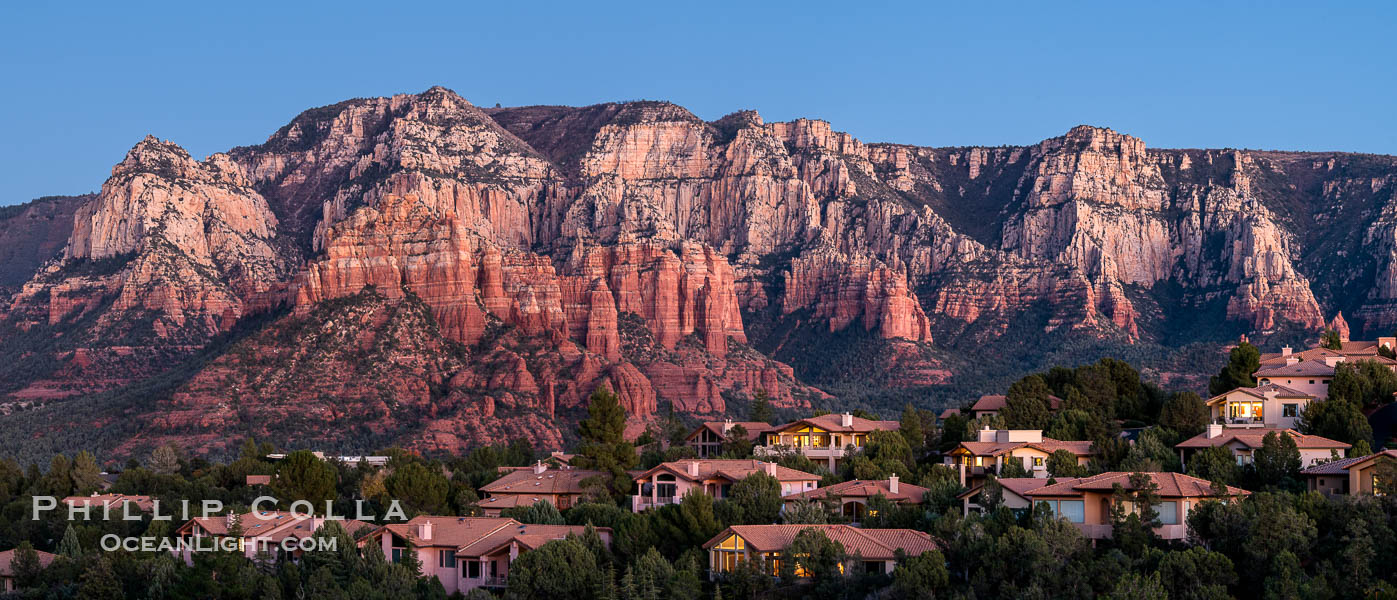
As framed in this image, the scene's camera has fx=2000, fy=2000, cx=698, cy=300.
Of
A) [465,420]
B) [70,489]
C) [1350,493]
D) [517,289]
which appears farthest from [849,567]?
[517,289]

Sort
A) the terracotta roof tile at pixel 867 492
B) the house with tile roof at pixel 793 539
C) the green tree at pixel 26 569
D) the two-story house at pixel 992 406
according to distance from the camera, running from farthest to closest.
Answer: the two-story house at pixel 992 406, the terracotta roof tile at pixel 867 492, the green tree at pixel 26 569, the house with tile roof at pixel 793 539

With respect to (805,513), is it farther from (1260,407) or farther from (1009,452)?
(1260,407)

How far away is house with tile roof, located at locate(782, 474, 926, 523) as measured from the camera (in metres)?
83.7

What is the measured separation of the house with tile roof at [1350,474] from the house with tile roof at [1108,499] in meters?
3.83

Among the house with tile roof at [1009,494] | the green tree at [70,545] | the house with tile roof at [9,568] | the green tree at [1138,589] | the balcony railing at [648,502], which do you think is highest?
the house with tile roof at [1009,494]

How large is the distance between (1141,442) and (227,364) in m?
102

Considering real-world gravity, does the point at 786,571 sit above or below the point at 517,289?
below

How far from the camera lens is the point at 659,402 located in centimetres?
18562

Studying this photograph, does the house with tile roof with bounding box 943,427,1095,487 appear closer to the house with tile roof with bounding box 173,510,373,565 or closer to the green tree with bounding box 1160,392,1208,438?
the green tree with bounding box 1160,392,1208,438

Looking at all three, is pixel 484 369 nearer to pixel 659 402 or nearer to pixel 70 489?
pixel 659 402

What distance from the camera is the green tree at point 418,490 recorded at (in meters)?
95.6

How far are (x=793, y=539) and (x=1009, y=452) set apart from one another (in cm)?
1889

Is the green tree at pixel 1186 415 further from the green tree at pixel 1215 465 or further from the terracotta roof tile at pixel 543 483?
the terracotta roof tile at pixel 543 483

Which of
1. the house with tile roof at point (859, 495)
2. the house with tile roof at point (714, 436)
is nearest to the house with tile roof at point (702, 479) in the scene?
the house with tile roof at point (859, 495)
